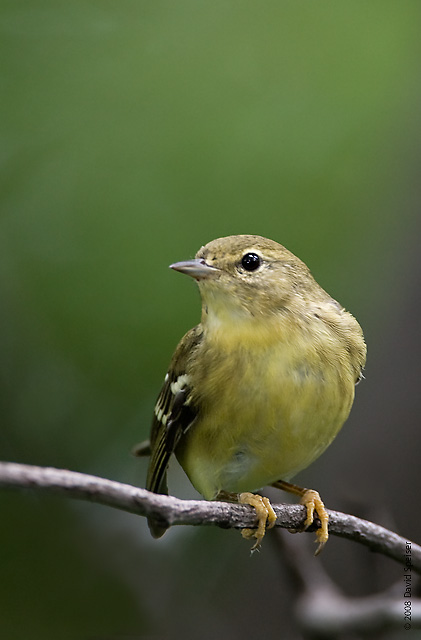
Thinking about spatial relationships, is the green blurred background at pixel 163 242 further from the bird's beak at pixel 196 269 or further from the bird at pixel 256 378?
the bird's beak at pixel 196 269

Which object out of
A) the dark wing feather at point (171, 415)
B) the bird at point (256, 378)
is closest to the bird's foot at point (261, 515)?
the bird at point (256, 378)

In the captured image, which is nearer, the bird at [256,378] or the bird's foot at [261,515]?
the bird's foot at [261,515]

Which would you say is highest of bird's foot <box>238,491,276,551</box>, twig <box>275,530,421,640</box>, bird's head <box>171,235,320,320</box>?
bird's head <box>171,235,320,320</box>

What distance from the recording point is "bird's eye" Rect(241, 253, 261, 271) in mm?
3305

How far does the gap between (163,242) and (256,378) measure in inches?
70.9

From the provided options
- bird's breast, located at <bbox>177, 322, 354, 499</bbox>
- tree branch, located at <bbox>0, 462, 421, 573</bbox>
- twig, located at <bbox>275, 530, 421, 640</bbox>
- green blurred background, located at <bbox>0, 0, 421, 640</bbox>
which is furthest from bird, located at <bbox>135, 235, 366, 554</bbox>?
green blurred background, located at <bbox>0, 0, 421, 640</bbox>

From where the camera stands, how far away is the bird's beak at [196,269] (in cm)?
308

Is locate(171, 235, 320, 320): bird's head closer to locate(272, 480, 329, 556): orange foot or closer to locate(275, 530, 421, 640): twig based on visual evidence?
locate(272, 480, 329, 556): orange foot

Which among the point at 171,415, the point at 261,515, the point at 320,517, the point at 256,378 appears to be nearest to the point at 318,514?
the point at 320,517

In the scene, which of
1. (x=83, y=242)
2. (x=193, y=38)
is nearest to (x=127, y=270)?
(x=83, y=242)

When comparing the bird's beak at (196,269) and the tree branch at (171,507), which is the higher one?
the bird's beak at (196,269)

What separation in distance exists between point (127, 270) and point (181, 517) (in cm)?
284

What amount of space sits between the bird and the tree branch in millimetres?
254

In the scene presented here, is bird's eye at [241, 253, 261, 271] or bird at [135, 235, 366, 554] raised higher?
bird's eye at [241, 253, 261, 271]
